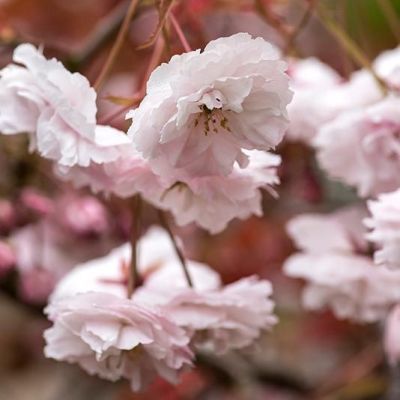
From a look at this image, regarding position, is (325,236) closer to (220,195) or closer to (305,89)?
(305,89)

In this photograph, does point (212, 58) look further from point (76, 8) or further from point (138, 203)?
point (76, 8)

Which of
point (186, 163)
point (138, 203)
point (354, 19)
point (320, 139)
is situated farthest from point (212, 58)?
point (354, 19)

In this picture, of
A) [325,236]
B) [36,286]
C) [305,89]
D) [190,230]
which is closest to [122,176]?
[325,236]

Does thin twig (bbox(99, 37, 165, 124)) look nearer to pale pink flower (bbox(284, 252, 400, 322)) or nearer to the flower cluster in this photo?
the flower cluster

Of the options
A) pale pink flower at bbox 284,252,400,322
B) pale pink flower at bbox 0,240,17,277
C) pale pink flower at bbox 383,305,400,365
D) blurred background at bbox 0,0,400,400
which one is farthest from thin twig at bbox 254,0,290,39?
pale pink flower at bbox 0,240,17,277

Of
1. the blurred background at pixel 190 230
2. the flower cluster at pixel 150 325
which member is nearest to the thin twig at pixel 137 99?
the blurred background at pixel 190 230
